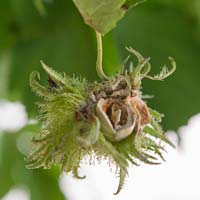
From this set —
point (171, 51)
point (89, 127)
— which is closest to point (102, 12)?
point (89, 127)

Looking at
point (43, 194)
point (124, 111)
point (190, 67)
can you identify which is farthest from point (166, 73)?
point (43, 194)

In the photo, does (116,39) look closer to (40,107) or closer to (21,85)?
(21,85)

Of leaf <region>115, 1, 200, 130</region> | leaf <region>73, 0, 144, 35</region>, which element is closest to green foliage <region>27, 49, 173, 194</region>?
leaf <region>73, 0, 144, 35</region>

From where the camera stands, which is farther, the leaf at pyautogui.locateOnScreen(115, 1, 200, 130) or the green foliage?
the leaf at pyautogui.locateOnScreen(115, 1, 200, 130)

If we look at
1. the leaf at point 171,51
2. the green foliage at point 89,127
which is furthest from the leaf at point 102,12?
the leaf at point 171,51

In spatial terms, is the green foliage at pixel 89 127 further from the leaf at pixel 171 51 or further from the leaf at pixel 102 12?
the leaf at pixel 171 51

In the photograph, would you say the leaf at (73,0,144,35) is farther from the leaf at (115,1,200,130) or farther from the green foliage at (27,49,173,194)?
the leaf at (115,1,200,130)

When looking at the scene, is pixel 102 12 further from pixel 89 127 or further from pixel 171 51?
pixel 171 51

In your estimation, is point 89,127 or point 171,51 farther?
point 171,51
